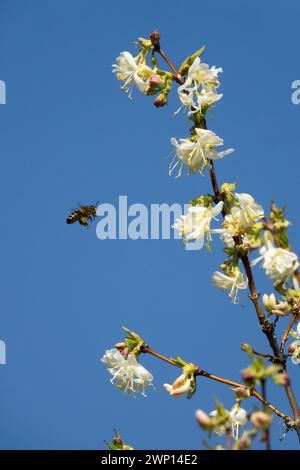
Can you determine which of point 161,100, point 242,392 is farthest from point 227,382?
point 161,100

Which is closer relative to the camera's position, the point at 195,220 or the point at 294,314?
the point at 294,314

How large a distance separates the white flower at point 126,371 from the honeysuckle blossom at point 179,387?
0.24 m

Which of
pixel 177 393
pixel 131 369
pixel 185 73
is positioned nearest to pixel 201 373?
pixel 177 393

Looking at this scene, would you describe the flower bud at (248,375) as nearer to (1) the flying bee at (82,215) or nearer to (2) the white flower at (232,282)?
(2) the white flower at (232,282)

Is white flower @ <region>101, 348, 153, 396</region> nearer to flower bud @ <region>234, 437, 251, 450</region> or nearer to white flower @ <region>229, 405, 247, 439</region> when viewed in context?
white flower @ <region>229, 405, 247, 439</region>

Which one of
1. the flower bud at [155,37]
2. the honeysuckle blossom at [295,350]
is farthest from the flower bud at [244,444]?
the flower bud at [155,37]

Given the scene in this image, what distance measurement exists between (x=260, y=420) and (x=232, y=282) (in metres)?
1.55

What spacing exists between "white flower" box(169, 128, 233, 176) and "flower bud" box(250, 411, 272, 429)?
162cm

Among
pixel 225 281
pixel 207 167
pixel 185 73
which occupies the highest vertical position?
pixel 185 73

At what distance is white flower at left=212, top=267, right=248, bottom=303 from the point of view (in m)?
2.90

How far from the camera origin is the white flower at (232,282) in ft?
9.52

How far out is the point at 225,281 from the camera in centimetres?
294

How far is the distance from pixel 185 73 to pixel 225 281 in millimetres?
940
